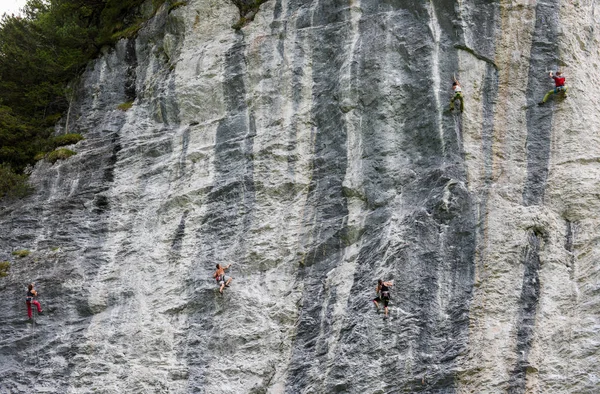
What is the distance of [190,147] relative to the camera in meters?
25.9

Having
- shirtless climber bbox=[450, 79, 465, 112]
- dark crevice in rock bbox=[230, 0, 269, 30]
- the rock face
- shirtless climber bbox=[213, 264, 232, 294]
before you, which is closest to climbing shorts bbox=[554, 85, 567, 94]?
the rock face

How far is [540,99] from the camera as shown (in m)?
23.8

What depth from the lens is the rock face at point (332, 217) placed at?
1983 cm

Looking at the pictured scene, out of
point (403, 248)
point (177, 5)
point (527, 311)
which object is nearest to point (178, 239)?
point (403, 248)

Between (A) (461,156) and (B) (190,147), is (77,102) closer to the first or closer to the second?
(B) (190,147)

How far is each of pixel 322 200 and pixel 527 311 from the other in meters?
6.85

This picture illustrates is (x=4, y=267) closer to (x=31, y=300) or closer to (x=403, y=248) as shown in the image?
(x=31, y=300)

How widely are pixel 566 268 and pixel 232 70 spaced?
42.4 feet

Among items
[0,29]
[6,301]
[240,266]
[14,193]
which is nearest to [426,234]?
[240,266]

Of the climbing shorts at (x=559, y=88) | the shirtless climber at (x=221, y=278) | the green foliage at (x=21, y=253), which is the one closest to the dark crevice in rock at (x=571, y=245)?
the climbing shorts at (x=559, y=88)

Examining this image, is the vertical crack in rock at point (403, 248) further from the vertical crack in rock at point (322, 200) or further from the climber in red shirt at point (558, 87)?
the climber in red shirt at point (558, 87)

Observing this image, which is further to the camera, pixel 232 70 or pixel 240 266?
pixel 232 70

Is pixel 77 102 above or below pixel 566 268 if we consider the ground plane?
above

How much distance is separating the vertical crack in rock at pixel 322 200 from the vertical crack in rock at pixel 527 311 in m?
4.76
